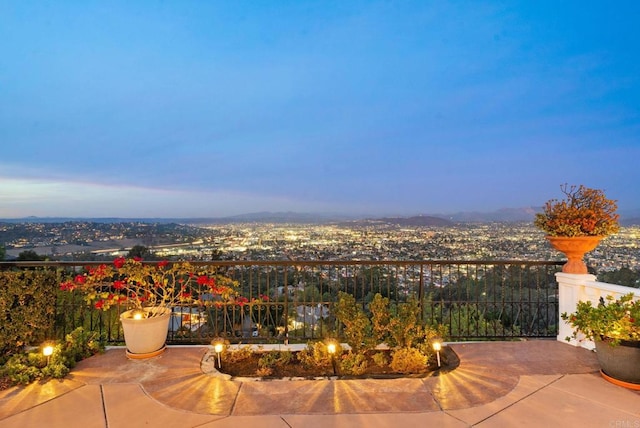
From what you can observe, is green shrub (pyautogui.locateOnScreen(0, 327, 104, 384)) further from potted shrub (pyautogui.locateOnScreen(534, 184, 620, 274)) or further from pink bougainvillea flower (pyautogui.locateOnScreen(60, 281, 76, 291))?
potted shrub (pyautogui.locateOnScreen(534, 184, 620, 274))

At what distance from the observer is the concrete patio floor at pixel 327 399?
91.8 inches

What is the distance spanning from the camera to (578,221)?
12.7 ft

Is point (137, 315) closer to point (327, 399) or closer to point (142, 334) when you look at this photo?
point (142, 334)

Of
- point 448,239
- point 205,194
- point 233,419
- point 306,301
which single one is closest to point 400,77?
point 448,239

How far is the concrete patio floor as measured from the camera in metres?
2.33

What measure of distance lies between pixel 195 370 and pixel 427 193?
13.6m

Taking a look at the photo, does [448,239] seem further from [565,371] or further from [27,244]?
[27,244]

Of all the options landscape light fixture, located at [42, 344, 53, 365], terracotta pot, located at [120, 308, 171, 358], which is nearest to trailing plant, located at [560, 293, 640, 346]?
terracotta pot, located at [120, 308, 171, 358]

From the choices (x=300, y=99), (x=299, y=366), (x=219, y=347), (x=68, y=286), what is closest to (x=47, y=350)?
(x=68, y=286)

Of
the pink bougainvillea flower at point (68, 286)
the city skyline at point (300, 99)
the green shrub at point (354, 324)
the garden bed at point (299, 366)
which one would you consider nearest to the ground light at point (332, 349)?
the garden bed at point (299, 366)

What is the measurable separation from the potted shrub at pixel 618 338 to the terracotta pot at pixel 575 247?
1057 millimetres

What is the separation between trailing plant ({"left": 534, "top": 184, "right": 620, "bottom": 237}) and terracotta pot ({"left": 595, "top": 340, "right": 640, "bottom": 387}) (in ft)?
4.70

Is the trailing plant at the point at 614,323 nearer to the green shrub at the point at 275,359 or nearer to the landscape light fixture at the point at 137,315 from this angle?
the green shrub at the point at 275,359

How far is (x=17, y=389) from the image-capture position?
2.82m
